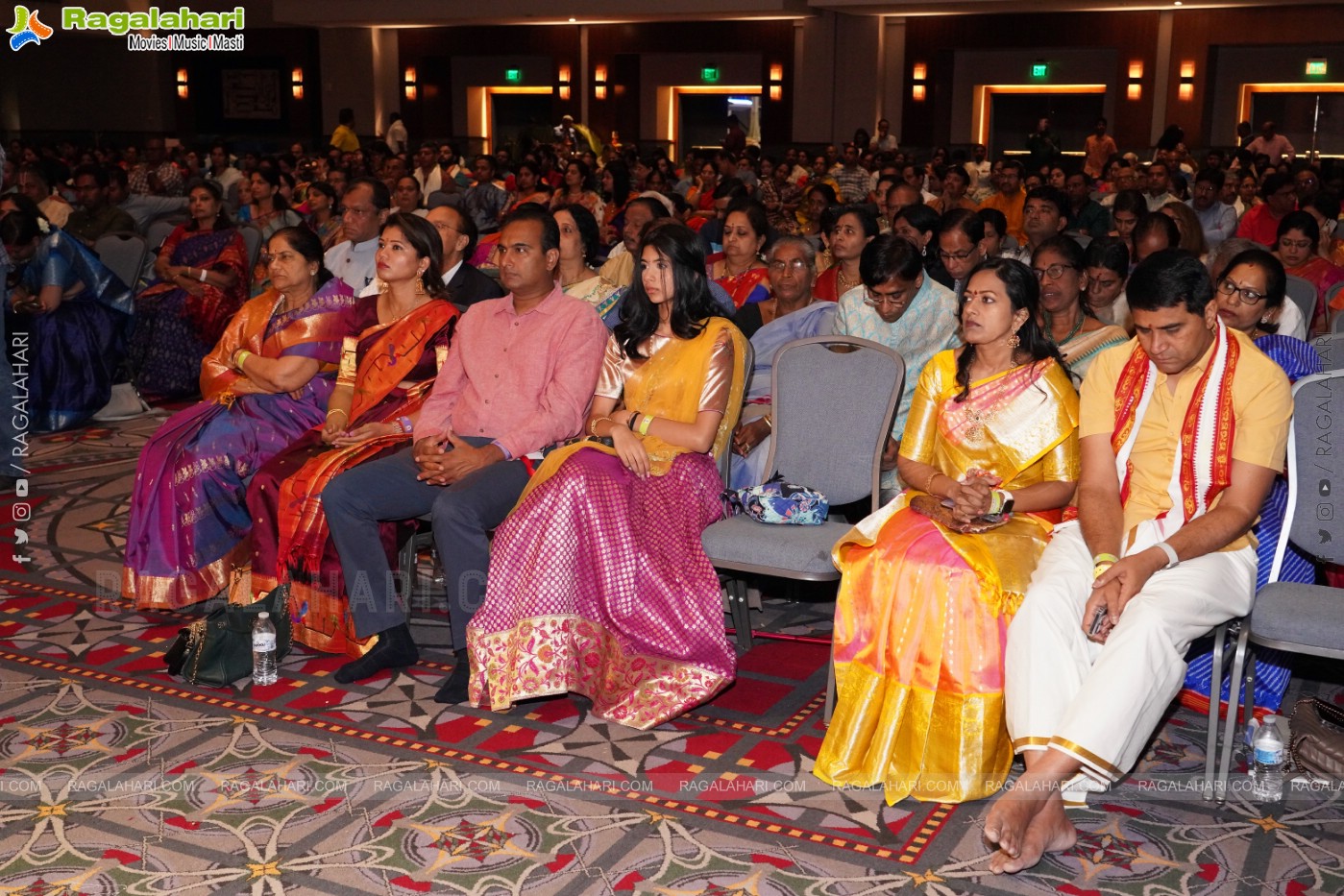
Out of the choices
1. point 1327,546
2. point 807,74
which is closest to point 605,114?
point 807,74

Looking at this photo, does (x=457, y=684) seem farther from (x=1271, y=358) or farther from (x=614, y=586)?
(x=1271, y=358)

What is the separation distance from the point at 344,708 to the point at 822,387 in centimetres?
162

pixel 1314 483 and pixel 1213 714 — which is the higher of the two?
pixel 1314 483

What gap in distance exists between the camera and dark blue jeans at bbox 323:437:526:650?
3754 mm

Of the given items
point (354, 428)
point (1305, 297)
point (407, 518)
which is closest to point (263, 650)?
point (407, 518)

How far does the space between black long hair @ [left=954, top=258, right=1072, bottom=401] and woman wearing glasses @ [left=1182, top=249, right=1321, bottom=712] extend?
50 centimetres

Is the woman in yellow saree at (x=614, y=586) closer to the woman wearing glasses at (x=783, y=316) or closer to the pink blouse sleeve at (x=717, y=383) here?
the pink blouse sleeve at (x=717, y=383)

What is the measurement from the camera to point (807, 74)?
66.9ft

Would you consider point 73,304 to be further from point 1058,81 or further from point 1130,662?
point 1058,81

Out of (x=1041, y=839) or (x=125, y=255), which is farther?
(x=125, y=255)

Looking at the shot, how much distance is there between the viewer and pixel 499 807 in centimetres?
307

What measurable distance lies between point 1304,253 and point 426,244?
3.85m

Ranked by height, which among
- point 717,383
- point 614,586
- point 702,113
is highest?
point 702,113

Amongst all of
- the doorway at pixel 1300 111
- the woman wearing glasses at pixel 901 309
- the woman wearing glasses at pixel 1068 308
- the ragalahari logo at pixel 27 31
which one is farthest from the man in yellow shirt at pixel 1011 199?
the ragalahari logo at pixel 27 31
